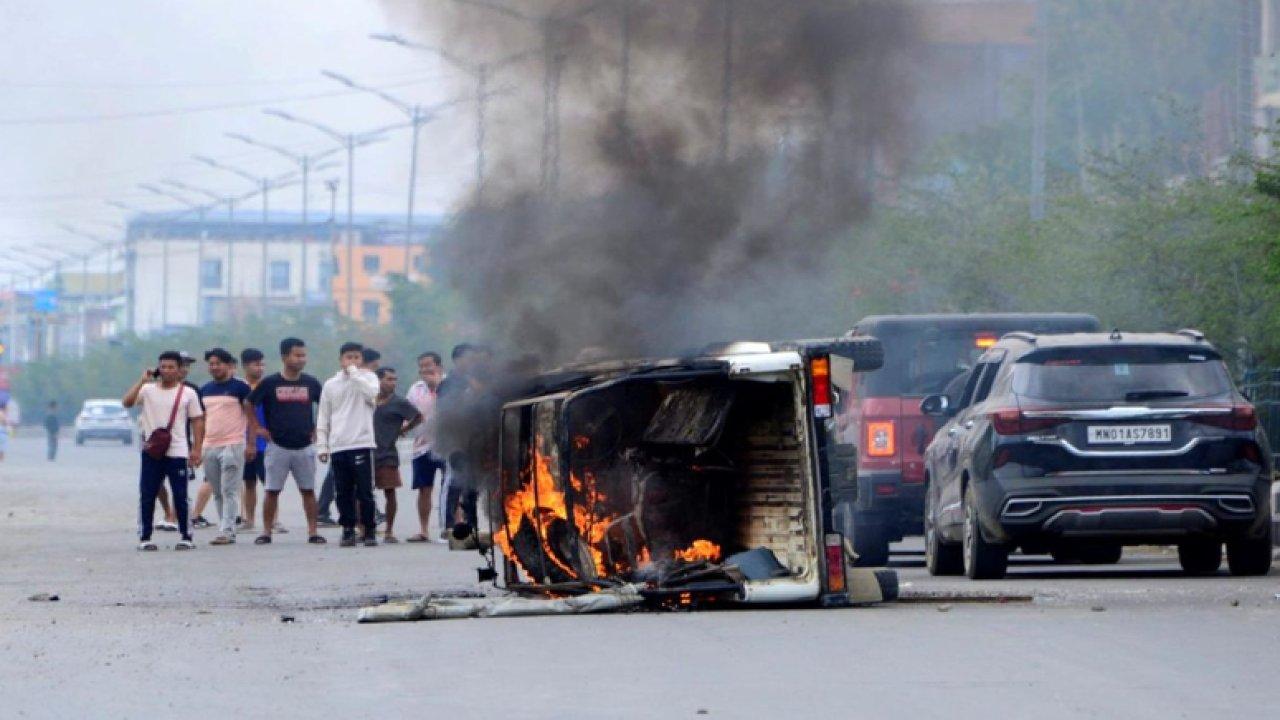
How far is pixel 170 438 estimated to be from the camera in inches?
797

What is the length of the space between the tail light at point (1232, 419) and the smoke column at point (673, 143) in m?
3.54

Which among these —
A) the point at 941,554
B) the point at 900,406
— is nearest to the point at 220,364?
the point at 900,406

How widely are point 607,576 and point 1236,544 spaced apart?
4585 mm

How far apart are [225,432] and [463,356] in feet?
17.4

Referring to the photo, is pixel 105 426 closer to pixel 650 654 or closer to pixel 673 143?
pixel 673 143

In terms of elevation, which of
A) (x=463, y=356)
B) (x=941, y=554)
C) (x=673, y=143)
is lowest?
(x=941, y=554)

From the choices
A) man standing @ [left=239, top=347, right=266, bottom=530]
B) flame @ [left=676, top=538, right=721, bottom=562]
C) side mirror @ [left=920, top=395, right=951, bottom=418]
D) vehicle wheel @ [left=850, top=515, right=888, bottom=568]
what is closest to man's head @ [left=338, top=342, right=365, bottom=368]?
man standing @ [left=239, top=347, right=266, bottom=530]

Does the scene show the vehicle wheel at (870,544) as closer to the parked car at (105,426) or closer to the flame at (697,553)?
the flame at (697,553)

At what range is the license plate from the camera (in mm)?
14727

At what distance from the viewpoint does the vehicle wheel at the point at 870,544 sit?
58.1 ft

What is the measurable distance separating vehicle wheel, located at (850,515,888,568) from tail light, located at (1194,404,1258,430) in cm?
356

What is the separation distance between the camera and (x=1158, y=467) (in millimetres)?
14719

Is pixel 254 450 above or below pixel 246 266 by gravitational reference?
below

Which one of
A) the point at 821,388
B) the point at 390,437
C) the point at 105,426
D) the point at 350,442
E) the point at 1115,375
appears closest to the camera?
the point at 821,388
